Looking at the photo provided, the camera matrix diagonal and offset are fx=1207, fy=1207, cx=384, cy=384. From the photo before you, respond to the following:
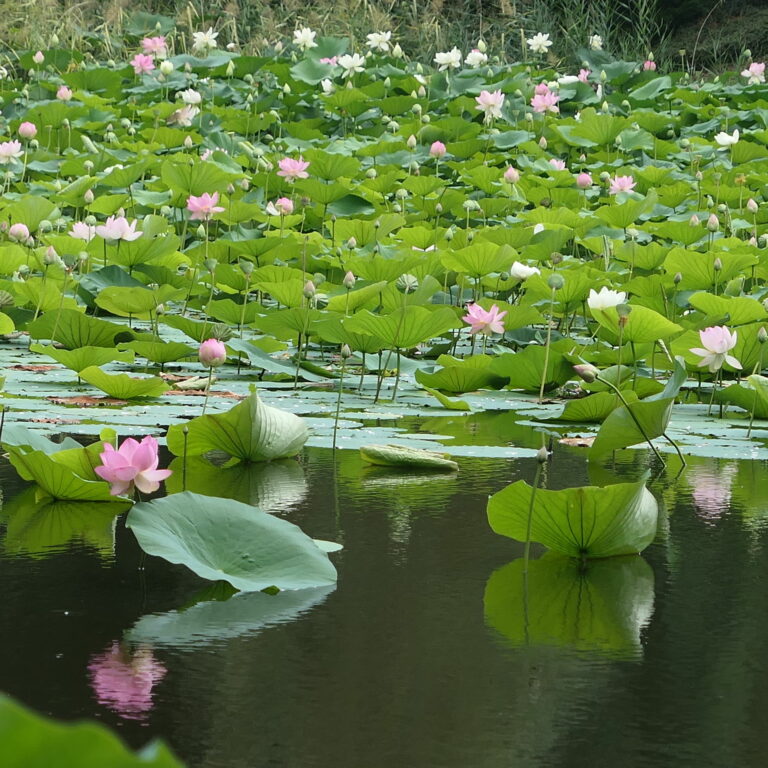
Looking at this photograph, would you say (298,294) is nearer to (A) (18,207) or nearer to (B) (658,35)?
(A) (18,207)

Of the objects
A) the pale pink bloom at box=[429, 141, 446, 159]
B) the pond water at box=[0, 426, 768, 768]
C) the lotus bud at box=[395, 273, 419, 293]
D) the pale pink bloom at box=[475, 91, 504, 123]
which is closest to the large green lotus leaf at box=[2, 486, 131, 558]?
the pond water at box=[0, 426, 768, 768]

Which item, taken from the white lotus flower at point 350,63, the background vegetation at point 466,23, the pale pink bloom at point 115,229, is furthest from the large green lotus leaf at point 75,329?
the background vegetation at point 466,23

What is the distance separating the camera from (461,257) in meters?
2.81

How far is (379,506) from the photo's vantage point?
1418 mm

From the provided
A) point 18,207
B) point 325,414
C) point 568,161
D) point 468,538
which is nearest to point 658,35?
point 568,161

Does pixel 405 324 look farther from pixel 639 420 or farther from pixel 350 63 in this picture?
pixel 350 63

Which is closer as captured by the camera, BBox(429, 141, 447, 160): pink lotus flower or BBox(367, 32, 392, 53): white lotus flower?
BBox(429, 141, 447, 160): pink lotus flower

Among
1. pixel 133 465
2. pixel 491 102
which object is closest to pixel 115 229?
pixel 133 465

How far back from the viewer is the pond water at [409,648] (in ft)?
2.48

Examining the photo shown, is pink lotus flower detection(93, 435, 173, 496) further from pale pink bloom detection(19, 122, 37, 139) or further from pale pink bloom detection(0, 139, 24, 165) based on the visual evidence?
pale pink bloom detection(19, 122, 37, 139)

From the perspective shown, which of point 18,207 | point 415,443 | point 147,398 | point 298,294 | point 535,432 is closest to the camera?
point 415,443

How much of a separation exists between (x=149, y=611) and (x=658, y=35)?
7.97 meters

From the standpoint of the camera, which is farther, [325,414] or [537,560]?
[325,414]

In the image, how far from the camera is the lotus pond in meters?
0.80
